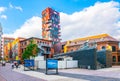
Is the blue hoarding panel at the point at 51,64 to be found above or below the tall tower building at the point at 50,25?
below

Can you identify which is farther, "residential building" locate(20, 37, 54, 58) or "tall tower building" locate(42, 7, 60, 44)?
"tall tower building" locate(42, 7, 60, 44)

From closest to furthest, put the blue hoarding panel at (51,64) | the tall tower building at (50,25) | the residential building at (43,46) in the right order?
1. the blue hoarding panel at (51,64)
2. the residential building at (43,46)
3. the tall tower building at (50,25)

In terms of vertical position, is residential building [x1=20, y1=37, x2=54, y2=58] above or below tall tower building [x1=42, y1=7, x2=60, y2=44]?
below

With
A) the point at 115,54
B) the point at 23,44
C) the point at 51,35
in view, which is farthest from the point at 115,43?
the point at 51,35

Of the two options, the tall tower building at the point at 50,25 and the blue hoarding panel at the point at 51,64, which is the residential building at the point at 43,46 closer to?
the tall tower building at the point at 50,25

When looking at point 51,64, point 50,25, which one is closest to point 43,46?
point 50,25

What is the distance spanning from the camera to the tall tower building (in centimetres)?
11331

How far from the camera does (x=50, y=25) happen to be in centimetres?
11406

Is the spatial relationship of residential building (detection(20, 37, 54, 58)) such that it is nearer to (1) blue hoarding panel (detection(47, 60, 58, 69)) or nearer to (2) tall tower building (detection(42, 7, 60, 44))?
(2) tall tower building (detection(42, 7, 60, 44))

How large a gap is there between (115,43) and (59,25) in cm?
7139

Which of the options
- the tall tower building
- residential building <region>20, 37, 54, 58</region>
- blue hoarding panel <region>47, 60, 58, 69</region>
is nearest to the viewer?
blue hoarding panel <region>47, 60, 58, 69</region>

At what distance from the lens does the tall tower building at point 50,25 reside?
4461 inches

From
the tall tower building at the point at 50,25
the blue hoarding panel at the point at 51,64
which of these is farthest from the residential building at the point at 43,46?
the blue hoarding panel at the point at 51,64

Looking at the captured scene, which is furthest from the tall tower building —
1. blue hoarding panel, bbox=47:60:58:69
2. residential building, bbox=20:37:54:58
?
blue hoarding panel, bbox=47:60:58:69
